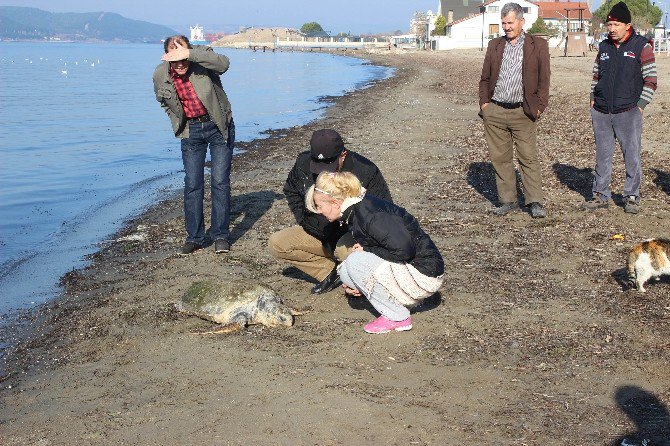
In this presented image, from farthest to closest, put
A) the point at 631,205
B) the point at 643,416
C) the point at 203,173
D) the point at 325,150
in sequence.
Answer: the point at 631,205
the point at 203,173
the point at 325,150
the point at 643,416

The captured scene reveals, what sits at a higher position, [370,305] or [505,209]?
[505,209]

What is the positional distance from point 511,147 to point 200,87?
331 centimetres

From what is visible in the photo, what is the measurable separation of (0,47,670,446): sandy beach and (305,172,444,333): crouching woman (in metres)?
0.22

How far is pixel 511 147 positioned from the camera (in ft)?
28.7

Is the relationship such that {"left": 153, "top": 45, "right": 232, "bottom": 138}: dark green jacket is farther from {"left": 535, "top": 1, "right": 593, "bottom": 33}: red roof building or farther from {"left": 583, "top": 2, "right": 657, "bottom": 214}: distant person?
{"left": 535, "top": 1, "right": 593, "bottom": 33}: red roof building

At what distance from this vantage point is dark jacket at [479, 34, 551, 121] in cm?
813

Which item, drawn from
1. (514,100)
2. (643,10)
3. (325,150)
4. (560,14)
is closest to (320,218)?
(325,150)

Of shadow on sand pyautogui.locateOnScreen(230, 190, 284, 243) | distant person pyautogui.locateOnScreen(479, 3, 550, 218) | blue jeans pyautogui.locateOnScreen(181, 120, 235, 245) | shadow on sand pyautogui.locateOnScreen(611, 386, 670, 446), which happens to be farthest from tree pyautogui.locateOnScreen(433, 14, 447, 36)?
shadow on sand pyautogui.locateOnScreen(611, 386, 670, 446)

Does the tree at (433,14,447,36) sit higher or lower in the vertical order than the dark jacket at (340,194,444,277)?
higher

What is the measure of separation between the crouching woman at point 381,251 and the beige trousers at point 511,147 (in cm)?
333

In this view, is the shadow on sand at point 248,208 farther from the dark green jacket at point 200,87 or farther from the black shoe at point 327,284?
the black shoe at point 327,284

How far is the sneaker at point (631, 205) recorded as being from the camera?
28.5 ft

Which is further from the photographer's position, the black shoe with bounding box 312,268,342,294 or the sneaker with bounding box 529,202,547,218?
the sneaker with bounding box 529,202,547,218

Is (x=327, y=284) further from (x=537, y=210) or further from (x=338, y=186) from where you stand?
(x=537, y=210)
